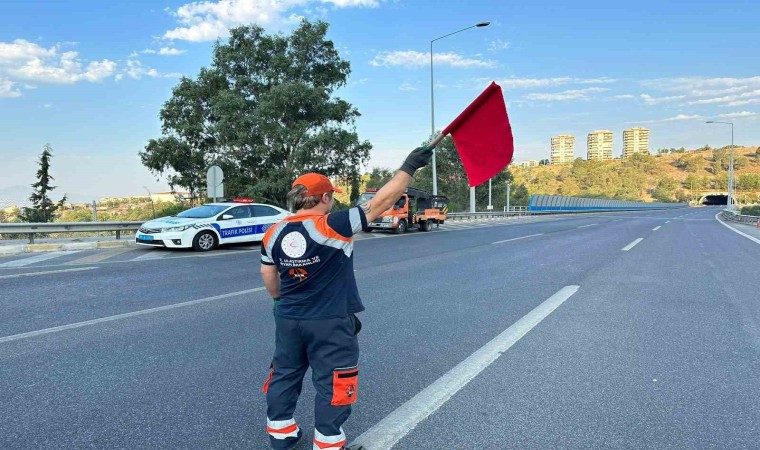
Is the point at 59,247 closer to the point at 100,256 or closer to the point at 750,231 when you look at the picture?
the point at 100,256

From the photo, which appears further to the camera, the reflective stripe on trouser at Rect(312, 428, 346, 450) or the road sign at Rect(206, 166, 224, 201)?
the road sign at Rect(206, 166, 224, 201)

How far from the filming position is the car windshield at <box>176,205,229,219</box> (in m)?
13.9

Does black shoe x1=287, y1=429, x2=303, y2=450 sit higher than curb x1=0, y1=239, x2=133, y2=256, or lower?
lower

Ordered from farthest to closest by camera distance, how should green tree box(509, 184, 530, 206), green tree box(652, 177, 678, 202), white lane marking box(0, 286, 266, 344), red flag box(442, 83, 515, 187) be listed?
green tree box(652, 177, 678, 202)
green tree box(509, 184, 530, 206)
white lane marking box(0, 286, 266, 344)
red flag box(442, 83, 515, 187)

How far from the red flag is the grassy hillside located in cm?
12352

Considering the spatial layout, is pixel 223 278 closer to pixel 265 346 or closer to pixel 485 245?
pixel 265 346

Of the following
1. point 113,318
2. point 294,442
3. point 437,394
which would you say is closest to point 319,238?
point 294,442

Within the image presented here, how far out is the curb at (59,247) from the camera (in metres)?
12.7

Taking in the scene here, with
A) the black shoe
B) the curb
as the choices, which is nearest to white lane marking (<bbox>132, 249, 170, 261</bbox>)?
the curb

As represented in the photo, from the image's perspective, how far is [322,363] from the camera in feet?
8.50

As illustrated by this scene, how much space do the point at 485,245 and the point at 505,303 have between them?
8824 mm

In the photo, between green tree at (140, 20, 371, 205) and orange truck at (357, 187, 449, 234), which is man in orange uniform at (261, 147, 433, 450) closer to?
orange truck at (357, 187, 449, 234)

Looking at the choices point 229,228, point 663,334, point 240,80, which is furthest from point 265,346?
point 240,80

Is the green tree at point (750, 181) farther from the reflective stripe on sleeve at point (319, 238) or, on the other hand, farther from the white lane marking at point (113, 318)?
the reflective stripe on sleeve at point (319, 238)
